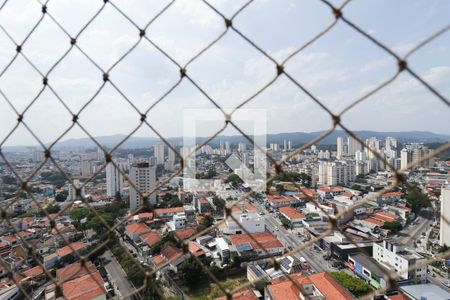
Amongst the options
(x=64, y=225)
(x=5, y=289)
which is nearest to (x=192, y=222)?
(x=64, y=225)

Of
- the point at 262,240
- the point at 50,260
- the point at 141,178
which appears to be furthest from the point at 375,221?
the point at 50,260

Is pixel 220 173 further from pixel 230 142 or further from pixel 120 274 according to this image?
pixel 120 274

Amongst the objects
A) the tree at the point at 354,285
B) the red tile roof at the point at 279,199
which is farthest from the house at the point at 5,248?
the red tile roof at the point at 279,199

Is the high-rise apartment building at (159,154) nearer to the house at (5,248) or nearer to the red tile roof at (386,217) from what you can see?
the house at (5,248)

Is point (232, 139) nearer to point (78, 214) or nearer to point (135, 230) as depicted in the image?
point (135, 230)

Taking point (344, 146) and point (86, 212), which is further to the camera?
point (344, 146)

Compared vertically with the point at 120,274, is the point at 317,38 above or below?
above

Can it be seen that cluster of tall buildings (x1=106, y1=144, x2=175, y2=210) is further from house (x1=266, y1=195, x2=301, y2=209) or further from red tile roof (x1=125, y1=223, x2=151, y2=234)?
house (x1=266, y1=195, x2=301, y2=209)
